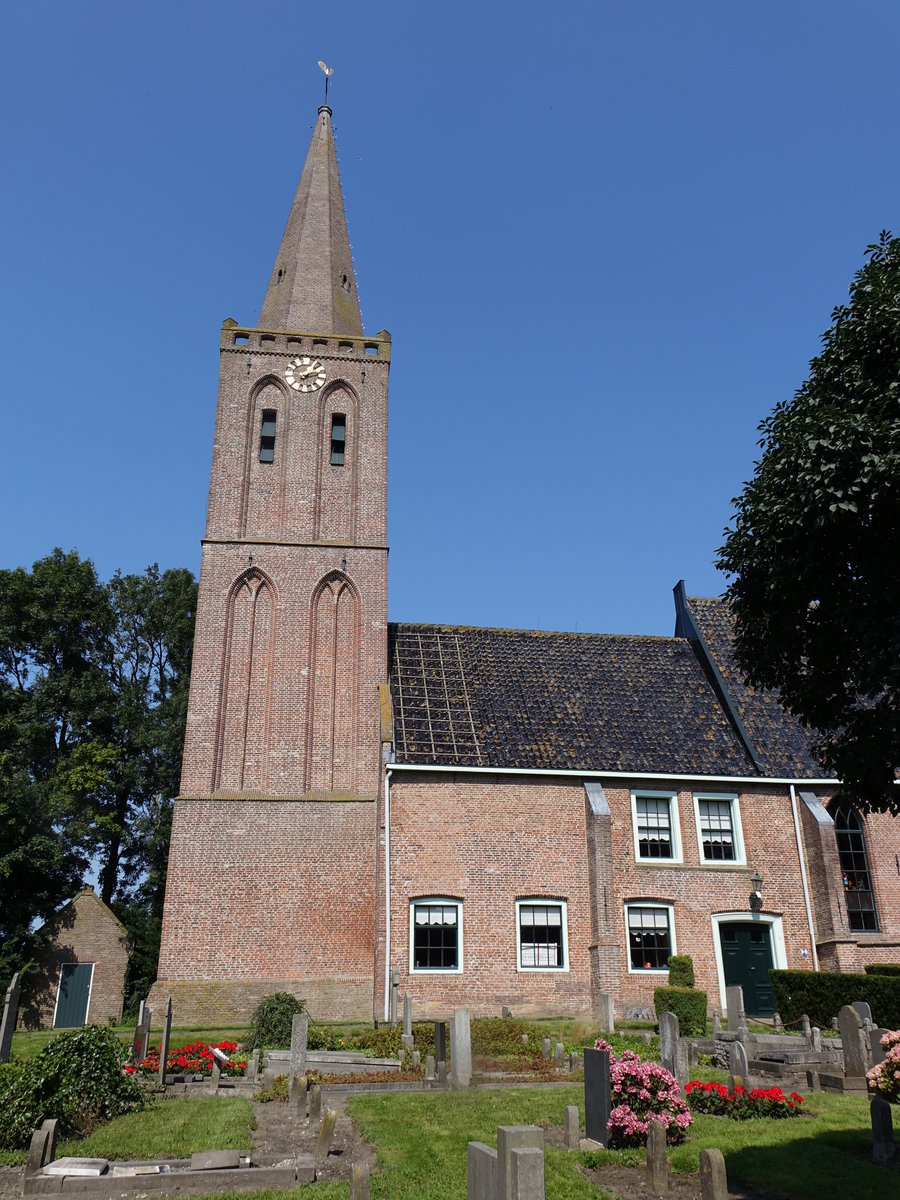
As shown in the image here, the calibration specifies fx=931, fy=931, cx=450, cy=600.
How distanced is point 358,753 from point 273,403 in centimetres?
1160

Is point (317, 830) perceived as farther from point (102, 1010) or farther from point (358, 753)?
point (102, 1010)

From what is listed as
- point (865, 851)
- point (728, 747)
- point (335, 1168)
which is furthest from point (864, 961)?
point (335, 1168)

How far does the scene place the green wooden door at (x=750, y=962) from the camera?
76.6ft

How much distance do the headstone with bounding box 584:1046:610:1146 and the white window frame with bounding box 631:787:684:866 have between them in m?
13.7

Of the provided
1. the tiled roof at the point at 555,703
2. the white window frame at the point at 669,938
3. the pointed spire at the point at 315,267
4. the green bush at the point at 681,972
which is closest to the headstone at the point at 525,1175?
the green bush at the point at 681,972

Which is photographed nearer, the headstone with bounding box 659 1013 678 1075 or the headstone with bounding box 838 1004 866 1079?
the headstone with bounding box 659 1013 678 1075

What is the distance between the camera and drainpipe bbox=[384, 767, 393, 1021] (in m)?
22.1

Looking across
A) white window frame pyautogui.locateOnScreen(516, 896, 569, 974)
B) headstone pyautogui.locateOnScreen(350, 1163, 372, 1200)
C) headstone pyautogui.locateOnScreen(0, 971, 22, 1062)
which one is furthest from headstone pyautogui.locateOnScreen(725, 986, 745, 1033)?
headstone pyautogui.locateOnScreen(0, 971, 22, 1062)

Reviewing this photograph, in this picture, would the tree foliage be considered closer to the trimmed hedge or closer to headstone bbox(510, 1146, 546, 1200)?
the trimmed hedge

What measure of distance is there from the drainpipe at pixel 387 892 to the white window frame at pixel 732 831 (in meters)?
2.93

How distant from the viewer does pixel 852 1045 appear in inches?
559

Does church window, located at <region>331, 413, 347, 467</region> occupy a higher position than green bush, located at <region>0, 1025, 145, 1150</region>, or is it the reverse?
church window, located at <region>331, 413, 347, 467</region>

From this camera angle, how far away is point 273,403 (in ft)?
97.0

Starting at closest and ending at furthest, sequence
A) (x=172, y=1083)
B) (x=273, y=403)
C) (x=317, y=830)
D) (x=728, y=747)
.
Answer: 1. (x=172, y=1083)
2. (x=317, y=830)
3. (x=728, y=747)
4. (x=273, y=403)
